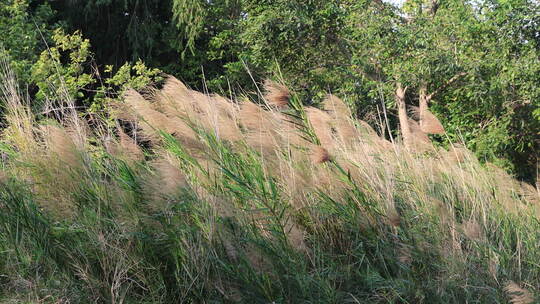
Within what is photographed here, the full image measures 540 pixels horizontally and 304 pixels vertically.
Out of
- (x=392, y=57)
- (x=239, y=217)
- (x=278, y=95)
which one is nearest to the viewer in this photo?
(x=239, y=217)

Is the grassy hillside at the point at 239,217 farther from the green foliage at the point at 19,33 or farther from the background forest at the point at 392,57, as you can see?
the green foliage at the point at 19,33

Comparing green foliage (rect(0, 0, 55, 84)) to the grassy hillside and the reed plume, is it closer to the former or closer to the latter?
the grassy hillside

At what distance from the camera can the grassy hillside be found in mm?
3518

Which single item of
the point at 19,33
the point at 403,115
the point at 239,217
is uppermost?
the point at 19,33

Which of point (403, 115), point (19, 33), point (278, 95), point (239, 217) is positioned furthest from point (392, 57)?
point (239, 217)

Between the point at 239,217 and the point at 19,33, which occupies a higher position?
the point at 19,33

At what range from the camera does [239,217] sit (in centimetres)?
365

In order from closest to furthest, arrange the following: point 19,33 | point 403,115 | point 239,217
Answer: point 239,217
point 403,115
point 19,33

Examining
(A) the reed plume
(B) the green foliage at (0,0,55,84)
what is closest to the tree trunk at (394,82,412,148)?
(A) the reed plume

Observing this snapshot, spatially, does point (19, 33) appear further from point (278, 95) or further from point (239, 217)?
point (239, 217)

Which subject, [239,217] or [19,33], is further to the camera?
[19,33]

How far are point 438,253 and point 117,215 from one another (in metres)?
1.81

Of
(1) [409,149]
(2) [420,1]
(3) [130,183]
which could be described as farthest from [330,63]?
(3) [130,183]

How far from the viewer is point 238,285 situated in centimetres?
349
